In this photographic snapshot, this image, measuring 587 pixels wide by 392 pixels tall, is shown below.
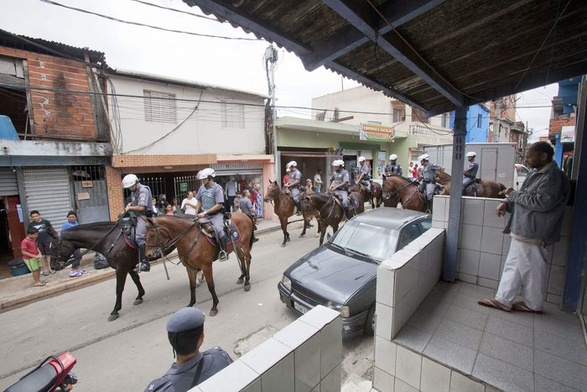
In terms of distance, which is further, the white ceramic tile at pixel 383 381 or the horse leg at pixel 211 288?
the horse leg at pixel 211 288

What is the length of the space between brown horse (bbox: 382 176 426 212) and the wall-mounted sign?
6.97 metres

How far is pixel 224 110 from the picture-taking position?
11469 mm

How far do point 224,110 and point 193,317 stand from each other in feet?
36.0

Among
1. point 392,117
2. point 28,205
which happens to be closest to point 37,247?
point 28,205

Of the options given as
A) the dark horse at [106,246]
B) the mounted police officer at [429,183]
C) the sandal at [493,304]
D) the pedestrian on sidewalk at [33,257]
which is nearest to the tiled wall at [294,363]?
the sandal at [493,304]

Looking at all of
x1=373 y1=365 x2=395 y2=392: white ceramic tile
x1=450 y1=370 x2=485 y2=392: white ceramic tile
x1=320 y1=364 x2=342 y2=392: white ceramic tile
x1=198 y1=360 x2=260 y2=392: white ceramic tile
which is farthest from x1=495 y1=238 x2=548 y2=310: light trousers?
x1=198 y1=360 x2=260 y2=392: white ceramic tile

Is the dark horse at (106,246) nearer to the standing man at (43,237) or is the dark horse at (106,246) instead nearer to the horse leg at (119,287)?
the horse leg at (119,287)

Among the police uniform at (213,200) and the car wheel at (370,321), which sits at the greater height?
the police uniform at (213,200)

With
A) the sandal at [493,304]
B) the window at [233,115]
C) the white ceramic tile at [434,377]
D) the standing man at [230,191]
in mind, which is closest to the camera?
the white ceramic tile at [434,377]

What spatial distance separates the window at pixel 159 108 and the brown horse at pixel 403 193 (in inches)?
338

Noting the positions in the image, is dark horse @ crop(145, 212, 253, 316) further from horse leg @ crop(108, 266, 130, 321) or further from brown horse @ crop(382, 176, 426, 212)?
brown horse @ crop(382, 176, 426, 212)

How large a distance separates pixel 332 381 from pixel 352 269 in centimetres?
254

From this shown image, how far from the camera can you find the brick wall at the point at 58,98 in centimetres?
771

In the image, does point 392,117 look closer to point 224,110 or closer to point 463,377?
point 224,110
